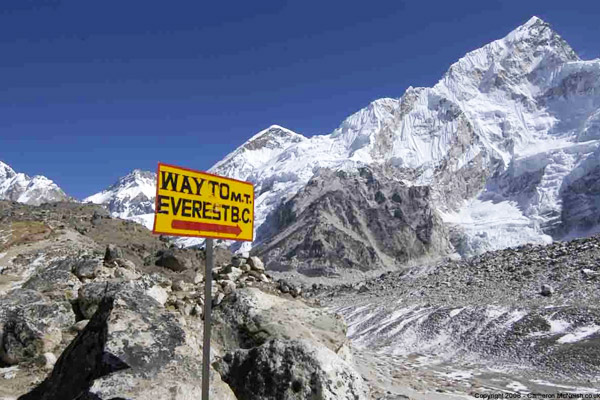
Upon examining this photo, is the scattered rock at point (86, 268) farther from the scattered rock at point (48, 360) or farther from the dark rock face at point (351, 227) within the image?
the dark rock face at point (351, 227)

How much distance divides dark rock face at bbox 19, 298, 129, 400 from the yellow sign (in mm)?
2513

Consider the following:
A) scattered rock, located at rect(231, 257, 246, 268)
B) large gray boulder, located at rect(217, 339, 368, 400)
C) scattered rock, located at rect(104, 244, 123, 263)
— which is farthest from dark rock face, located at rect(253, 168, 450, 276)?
large gray boulder, located at rect(217, 339, 368, 400)

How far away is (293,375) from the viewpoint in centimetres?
777

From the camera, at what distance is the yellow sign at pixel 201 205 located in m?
6.07

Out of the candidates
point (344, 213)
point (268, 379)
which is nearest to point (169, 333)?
point (268, 379)

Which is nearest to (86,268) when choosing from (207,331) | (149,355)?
(149,355)

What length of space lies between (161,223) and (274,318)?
212 inches

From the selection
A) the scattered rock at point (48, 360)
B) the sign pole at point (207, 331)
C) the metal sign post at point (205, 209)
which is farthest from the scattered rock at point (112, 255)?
the sign pole at point (207, 331)

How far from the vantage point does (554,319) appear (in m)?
22.7

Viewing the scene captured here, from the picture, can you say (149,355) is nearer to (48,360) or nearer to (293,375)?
(293,375)

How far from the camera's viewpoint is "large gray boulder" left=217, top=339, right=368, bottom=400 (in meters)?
7.59

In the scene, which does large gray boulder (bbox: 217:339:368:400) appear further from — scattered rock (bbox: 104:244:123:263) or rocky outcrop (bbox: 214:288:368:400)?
scattered rock (bbox: 104:244:123:263)

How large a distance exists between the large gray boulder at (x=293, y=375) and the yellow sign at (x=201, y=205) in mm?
2305

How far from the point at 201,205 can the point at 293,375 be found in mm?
3336
